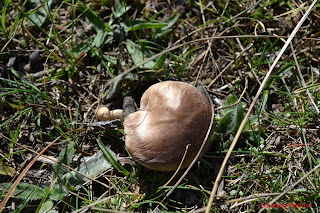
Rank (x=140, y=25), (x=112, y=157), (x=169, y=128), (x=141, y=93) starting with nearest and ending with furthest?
(x=169, y=128)
(x=112, y=157)
(x=141, y=93)
(x=140, y=25)

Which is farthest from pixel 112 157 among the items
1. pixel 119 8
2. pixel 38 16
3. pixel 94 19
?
pixel 38 16

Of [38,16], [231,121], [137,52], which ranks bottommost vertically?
[231,121]

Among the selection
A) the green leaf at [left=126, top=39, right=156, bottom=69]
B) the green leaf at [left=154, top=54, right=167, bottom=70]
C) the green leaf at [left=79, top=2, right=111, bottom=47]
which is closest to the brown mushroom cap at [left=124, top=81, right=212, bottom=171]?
the green leaf at [left=154, top=54, right=167, bottom=70]

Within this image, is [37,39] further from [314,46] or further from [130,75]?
[314,46]

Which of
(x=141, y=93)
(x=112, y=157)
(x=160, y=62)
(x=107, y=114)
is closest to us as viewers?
(x=112, y=157)

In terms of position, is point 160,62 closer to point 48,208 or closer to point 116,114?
point 116,114

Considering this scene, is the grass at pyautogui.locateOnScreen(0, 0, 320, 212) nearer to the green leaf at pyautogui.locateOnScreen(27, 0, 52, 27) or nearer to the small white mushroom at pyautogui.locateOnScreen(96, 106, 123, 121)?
the green leaf at pyautogui.locateOnScreen(27, 0, 52, 27)

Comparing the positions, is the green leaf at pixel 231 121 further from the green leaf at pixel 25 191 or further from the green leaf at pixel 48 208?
the green leaf at pixel 25 191

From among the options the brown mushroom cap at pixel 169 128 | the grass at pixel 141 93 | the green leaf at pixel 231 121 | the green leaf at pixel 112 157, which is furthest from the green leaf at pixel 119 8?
the green leaf at pixel 231 121
